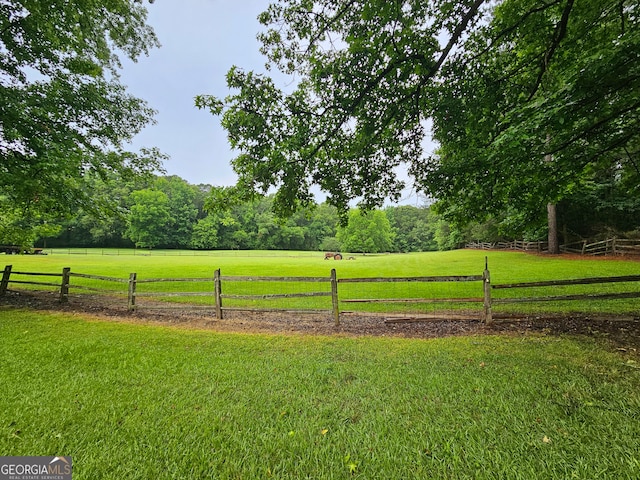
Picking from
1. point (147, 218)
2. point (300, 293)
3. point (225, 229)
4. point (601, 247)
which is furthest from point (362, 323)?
point (225, 229)

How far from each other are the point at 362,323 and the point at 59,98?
1211 centimetres

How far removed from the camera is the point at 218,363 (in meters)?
4.97

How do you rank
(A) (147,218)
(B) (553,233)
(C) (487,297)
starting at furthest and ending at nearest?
(A) (147,218) < (B) (553,233) < (C) (487,297)

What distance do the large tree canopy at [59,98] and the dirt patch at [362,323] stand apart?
384cm

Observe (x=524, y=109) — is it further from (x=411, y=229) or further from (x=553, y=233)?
(x=411, y=229)

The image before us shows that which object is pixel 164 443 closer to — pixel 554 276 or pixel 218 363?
pixel 218 363

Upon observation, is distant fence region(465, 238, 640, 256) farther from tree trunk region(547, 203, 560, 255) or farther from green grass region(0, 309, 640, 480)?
green grass region(0, 309, 640, 480)

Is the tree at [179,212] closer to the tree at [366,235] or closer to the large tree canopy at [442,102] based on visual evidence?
the tree at [366,235]

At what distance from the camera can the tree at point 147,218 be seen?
64688 mm

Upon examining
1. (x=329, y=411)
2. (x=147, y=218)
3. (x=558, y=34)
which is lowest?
(x=329, y=411)

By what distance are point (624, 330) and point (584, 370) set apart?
350 cm

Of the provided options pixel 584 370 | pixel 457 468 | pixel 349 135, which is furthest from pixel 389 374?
pixel 349 135

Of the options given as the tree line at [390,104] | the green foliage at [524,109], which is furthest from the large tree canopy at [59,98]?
the green foliage at [524,109]

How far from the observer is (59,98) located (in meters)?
9.26
